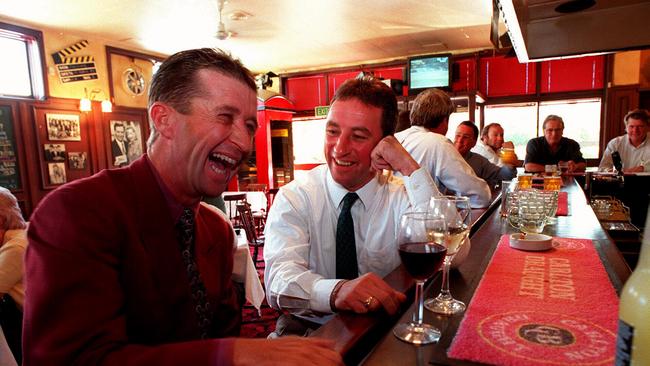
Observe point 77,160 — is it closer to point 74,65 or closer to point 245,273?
point 74,65

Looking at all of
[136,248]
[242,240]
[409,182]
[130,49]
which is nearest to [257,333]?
[242,240]

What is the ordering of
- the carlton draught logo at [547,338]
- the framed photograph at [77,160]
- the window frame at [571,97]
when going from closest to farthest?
the carlton draught logo at [547,338]
the framed photograph at [77,160]
the window frame at [571,97]

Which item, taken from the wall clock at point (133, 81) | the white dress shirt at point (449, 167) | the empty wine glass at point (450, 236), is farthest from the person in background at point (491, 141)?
A: the wall clock at point (133, 81)

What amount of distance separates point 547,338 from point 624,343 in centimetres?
27

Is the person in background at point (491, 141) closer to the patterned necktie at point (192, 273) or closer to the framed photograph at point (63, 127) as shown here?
the patterned necktie at point (192, 273)

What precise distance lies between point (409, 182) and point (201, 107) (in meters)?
0.85

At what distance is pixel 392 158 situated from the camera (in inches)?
62.1

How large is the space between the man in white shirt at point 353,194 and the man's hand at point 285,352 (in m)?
0.59

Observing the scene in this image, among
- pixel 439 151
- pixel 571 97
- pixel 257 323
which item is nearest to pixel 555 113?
pixel 571 97

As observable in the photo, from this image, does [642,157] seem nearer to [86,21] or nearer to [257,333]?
[257,333]

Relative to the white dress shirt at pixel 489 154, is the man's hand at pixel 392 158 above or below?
above

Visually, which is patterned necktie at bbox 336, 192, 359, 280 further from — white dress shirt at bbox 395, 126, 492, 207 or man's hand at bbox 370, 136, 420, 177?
white dress shirt at bbox 395, 126, 492, 207

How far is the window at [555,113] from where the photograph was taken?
6918 millimetres

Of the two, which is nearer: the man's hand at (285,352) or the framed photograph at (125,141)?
the man's hand at (285,352)
